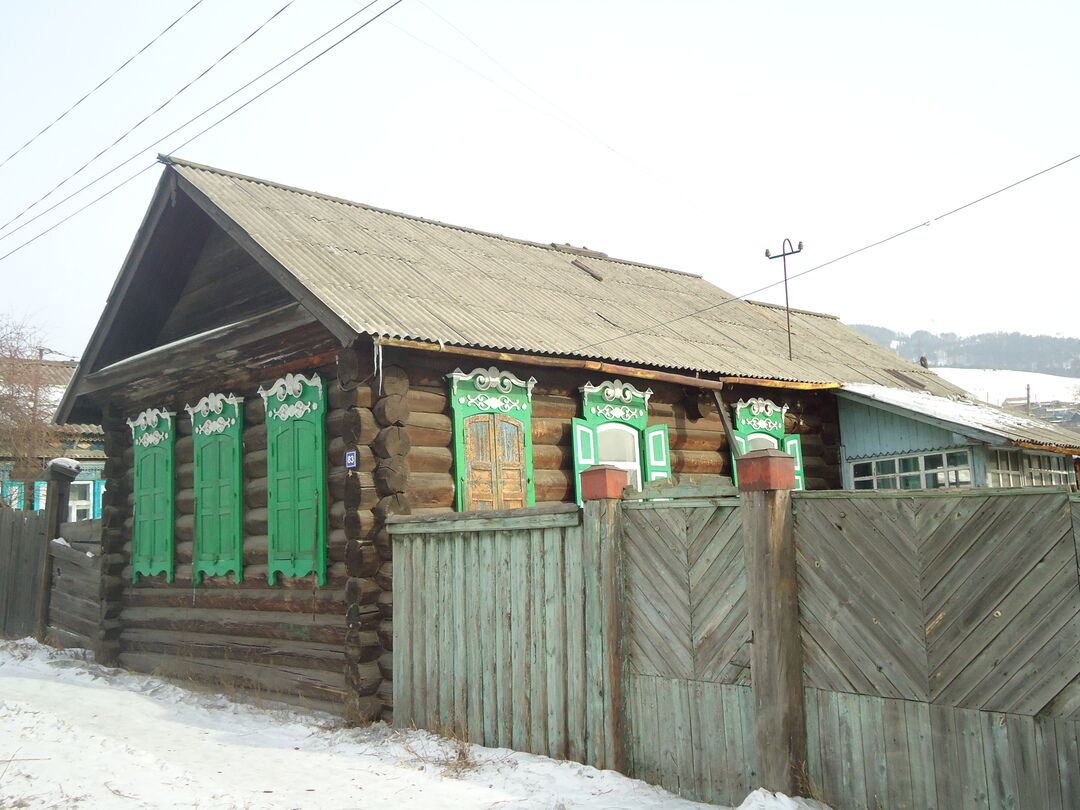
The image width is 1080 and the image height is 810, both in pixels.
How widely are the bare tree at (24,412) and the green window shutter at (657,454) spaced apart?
1941 centimetres

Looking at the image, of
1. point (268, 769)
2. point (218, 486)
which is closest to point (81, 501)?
point (218, 486)

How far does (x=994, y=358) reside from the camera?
19900cm

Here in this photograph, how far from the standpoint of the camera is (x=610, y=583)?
689 centimetres

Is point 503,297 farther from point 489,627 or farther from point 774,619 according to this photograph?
point 774,619

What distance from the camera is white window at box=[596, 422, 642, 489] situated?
11938mm

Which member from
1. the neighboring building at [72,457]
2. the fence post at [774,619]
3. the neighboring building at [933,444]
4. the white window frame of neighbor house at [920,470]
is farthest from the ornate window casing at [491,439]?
the neighboring building at [72,457]

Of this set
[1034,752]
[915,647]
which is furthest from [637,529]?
[1034,752]

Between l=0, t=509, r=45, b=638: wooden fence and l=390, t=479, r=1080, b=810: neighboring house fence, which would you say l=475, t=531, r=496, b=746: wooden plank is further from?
l=0, t=509, r=45, b=638: wooden fence

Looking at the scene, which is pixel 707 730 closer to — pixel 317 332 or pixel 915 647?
pixel 915 647

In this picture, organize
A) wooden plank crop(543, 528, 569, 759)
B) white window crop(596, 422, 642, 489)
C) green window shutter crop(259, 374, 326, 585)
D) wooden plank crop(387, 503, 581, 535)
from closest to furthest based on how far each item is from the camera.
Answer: wooden plank crop(543, 528, 569, 759) → wooden plank crop(387, 503, 581, 535) → green window shutter crop(259, 374, 326, 585) → white window crop(596, 422, 642, 489)

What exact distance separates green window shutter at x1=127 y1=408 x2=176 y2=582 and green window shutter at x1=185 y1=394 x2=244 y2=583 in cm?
66

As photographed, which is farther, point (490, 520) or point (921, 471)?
point (921, 471)

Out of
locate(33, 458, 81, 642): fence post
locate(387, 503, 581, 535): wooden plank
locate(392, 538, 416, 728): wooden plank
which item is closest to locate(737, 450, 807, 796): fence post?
locate(387, 503, 581, 535): wooden plank

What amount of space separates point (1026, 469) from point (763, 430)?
4.47m
